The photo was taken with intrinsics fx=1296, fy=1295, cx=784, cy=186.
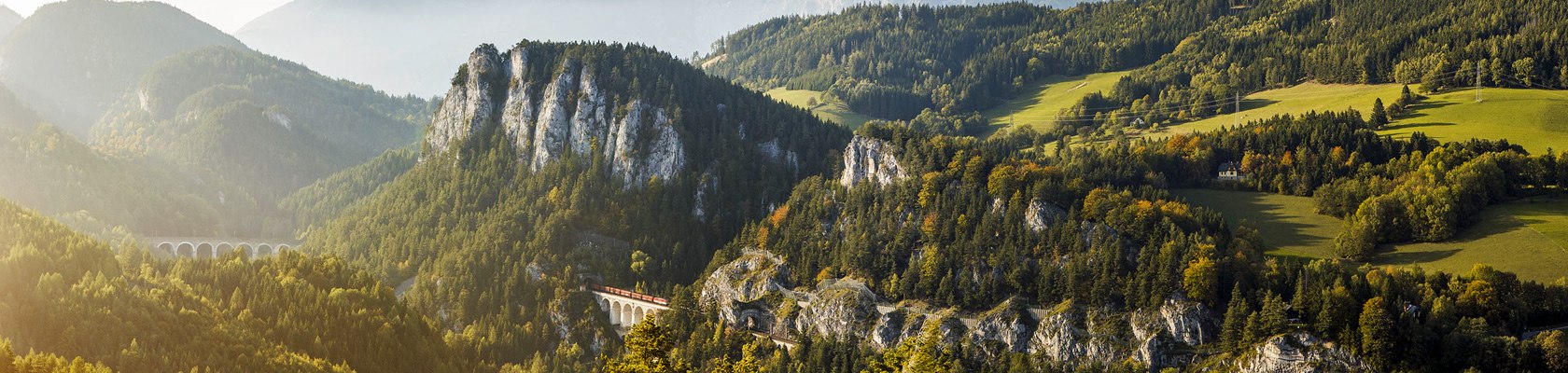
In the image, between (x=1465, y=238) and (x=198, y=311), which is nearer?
(x=198, y=311)

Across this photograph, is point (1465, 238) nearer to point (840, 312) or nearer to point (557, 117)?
point (840, 312)

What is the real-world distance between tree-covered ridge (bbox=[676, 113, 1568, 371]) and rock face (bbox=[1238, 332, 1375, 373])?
993 mm

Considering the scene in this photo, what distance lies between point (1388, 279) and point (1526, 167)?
127ft

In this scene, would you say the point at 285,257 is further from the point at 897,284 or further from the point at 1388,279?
the point at 1388,279

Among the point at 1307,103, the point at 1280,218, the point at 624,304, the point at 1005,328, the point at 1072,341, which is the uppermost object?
the point at 1307,103

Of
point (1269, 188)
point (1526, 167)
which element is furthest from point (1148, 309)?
point (1526, 167)

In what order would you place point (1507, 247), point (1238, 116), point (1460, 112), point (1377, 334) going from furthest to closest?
1. point (1238, 116)
2. point (1460, 112)
3. point (1507, 247)
4. point (1377, 334)

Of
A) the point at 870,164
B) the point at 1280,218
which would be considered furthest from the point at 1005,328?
the point at 1280,218

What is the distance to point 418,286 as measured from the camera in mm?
154000

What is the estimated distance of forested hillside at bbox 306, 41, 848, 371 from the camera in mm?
150000

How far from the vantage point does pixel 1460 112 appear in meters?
166

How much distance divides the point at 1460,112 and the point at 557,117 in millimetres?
118190

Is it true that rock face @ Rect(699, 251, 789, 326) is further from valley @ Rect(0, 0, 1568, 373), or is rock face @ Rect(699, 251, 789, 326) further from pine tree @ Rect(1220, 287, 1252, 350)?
pine tree @ Rect(1220, 287, 1252, 350)

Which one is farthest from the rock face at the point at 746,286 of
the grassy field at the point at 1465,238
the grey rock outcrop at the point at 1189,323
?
the grassy field at the point at 1465,238
